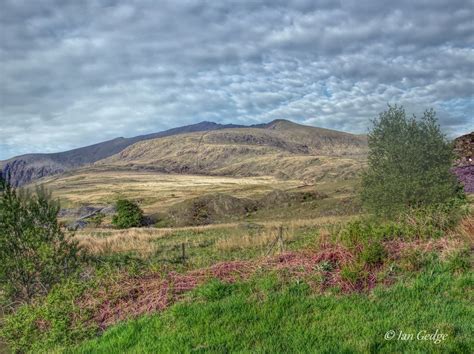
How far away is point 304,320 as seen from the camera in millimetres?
7191

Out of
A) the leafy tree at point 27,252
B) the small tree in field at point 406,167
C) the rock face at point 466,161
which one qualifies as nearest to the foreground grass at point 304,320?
the leafy tree at point 27,252

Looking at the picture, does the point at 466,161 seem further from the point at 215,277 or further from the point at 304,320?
the point at 304,320

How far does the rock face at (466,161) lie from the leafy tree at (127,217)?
37.8 meters

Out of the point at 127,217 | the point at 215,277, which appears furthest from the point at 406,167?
the point at 127,217

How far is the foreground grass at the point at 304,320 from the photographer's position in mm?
6246

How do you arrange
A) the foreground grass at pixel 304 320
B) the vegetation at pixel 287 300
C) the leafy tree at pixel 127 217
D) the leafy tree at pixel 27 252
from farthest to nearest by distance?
the leafy tree at pixel 127 217, the leafy tree at pixel 27 252, the vegetation at pixel 287 300, the foreground grass at pixel 304 320

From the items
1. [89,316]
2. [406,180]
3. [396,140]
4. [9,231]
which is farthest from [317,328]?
[396,140]

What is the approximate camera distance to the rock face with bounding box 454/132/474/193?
31391 mm

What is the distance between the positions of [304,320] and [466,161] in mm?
31082

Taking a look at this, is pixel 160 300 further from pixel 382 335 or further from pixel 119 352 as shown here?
pixel 382 335

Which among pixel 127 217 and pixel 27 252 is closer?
pixel 27 252

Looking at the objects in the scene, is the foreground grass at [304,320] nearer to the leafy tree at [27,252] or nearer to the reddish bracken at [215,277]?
the reddish bracken at [215,277]

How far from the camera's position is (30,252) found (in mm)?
11906

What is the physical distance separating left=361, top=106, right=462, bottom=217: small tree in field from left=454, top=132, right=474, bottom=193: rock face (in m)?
4.75
